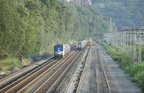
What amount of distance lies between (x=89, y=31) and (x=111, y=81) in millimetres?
145917

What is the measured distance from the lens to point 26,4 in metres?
58.0

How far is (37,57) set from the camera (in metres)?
52.8

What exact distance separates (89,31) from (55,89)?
493 ft

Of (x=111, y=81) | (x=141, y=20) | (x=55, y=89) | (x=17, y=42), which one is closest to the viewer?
(x=55, y=89)

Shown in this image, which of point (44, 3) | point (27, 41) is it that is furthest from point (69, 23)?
point (27, 41)

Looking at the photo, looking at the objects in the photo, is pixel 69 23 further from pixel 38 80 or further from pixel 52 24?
pixel 38 80

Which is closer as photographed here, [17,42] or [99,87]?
[99,87]

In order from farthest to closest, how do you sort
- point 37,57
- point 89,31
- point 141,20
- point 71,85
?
1. point 141,20
2. point 89,31
3. point 37,57
4. point 71,85

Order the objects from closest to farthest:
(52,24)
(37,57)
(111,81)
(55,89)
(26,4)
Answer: (55,89)
(111,81)
(37,57)
(26,4)
(52,24)

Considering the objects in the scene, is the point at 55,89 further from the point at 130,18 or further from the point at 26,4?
the point at 130,18

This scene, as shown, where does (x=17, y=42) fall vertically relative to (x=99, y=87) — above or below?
above

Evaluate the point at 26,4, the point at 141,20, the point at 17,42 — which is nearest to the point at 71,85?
the point at 17,42

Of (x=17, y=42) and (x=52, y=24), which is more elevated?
(x=52, y=24)

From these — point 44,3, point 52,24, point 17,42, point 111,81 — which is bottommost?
point 111,81
